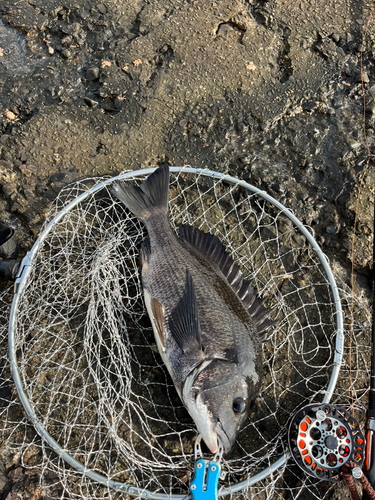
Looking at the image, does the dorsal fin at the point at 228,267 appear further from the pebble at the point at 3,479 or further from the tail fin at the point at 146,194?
the pebble at the point at 3,479

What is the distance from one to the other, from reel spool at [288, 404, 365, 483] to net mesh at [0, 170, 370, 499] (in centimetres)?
19

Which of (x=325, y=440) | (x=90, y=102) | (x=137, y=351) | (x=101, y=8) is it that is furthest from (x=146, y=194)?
(x=101, y=8)

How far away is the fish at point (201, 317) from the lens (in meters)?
2.56

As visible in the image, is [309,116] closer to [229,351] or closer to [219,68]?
[219,68]

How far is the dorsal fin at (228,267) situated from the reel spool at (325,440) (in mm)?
715

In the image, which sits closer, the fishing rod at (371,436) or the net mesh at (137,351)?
the fishing rod at (371,436)

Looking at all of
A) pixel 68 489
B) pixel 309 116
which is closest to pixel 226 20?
pixel 309 116

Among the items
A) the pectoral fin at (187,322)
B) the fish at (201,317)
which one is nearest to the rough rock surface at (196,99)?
the fish at (201,317)

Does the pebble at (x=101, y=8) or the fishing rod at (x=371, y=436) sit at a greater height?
the pebble at (x=101, y=8)

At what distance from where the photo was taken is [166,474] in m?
2.77

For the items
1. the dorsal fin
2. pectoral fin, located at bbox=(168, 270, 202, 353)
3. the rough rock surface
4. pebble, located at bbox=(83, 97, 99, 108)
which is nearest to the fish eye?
pectoral fin, located at bbox=(168, 270, 202, 353)

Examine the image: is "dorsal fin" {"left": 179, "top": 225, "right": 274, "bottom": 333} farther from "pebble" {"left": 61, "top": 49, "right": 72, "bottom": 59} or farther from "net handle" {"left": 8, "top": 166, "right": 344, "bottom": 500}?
"pebble" {"left": 61, "top": 49, "right": 72, "bottom": 59}

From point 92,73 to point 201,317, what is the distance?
307cm

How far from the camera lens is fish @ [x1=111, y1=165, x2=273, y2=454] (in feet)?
8.41
